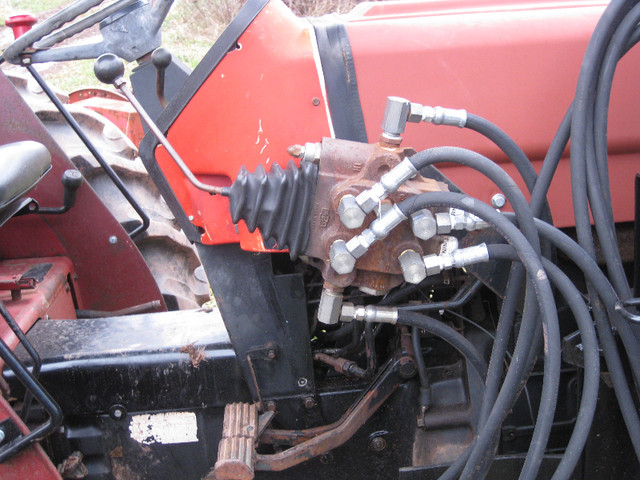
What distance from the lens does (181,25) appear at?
289 inches

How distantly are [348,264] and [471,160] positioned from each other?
24 centimetres

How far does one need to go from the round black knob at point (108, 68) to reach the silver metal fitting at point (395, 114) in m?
0.43

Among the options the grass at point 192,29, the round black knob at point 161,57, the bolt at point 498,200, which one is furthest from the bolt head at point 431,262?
the grass at point 192,29

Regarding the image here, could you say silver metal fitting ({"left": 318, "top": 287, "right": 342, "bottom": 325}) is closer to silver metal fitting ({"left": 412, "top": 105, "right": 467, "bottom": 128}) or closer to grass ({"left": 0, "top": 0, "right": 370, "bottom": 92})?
silver metal fitting ({"left": 412, "top": 105, "right": 467, "bottom": 128})

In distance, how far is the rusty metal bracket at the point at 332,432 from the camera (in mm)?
1242

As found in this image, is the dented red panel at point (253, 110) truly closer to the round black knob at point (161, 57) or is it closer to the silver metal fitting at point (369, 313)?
the round black knob at point (161, 57)

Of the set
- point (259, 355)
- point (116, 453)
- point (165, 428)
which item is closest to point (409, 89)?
point (259, 355)

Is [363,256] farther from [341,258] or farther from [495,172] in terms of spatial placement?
[495,172]

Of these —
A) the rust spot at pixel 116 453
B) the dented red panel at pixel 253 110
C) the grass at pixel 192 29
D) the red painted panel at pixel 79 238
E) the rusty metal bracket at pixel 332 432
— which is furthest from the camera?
the grass at pixel 192 29

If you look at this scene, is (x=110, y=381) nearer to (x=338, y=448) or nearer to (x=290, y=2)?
(x=338, y=448)

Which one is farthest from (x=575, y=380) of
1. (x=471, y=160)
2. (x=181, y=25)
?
(x=181, y=25)

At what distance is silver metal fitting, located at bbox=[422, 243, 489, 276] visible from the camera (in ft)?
3.15

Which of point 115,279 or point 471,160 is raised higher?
point 471,160

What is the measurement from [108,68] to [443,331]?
728 mm
